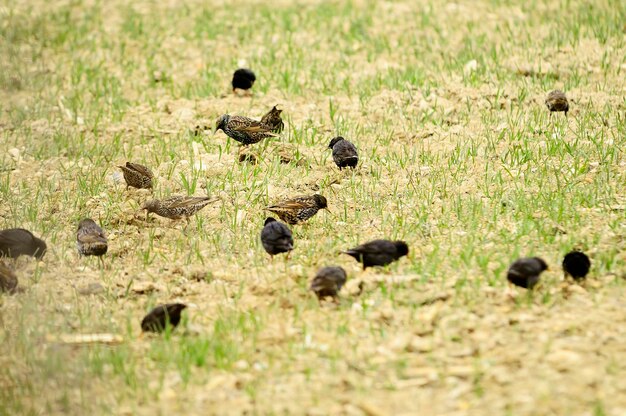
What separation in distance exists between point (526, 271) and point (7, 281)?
3458 millimetres

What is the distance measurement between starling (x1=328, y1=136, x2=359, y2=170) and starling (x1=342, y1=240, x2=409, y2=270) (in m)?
1.77

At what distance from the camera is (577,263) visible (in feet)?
17.8

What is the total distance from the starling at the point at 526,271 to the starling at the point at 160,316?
6.91 feet

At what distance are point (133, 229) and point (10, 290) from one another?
1.24m

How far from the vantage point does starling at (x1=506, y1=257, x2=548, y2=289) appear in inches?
209

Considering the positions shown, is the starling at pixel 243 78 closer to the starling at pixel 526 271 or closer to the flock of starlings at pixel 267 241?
the flock of starlings at pixel 267 241

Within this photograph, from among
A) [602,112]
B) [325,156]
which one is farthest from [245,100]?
[602,112]

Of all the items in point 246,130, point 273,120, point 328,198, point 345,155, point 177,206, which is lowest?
point 177,206

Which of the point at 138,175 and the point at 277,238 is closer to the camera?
the point at 277,238

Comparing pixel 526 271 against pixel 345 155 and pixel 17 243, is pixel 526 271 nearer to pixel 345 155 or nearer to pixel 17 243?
pixel 345 155

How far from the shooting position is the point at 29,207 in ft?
23.1

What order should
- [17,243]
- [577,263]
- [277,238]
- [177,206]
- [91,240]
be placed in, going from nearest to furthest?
[577,263] < [277,238] < [17,243] < [91,240] < [177,206]

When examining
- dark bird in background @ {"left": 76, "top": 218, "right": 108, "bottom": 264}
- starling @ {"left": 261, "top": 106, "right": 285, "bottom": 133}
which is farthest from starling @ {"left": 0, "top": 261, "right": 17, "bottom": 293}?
starling @ {"left": 261, "top": 106, "right": 285, "bottom": 133}

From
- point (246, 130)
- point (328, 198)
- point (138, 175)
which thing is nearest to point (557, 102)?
point (328, 198)
